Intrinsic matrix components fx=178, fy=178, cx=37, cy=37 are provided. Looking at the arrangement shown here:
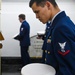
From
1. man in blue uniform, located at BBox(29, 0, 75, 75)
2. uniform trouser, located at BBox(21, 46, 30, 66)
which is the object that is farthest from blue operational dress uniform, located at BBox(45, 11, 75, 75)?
uniform trouser, located at BBox(21, 46, 30, 66)

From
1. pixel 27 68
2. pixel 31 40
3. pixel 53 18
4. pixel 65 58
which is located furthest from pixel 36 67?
pixel 31 40

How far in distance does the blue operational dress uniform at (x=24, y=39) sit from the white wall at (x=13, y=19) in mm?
380

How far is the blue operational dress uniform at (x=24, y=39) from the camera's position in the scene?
368cm

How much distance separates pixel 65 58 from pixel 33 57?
308 centimetres

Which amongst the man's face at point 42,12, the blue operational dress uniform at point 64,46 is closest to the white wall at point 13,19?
the man's face at point 42,12

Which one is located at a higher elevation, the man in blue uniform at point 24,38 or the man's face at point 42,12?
the man's face at point 42,12

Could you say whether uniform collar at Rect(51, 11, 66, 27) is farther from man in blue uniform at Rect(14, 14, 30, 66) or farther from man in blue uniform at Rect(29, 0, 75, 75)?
man in blue uniform at Rect(14, 14, 30, 66)

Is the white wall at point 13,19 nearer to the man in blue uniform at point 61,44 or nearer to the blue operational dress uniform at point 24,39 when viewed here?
the blue operational dress uniform at point 24,39

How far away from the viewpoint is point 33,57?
13.3 ft

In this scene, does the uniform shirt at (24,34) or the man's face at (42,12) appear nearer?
the man's face at (42,12)

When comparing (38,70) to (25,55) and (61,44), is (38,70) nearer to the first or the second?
(61,44)

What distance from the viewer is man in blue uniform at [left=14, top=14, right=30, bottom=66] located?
145 inches

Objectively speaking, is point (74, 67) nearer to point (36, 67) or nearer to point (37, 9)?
point (36, 67)

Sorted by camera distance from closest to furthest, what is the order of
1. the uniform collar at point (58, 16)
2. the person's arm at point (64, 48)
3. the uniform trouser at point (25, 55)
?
the person's arm at point (64, 48), the uniform collar at point (58, 16), the uniform trouser at point (25, 55)
